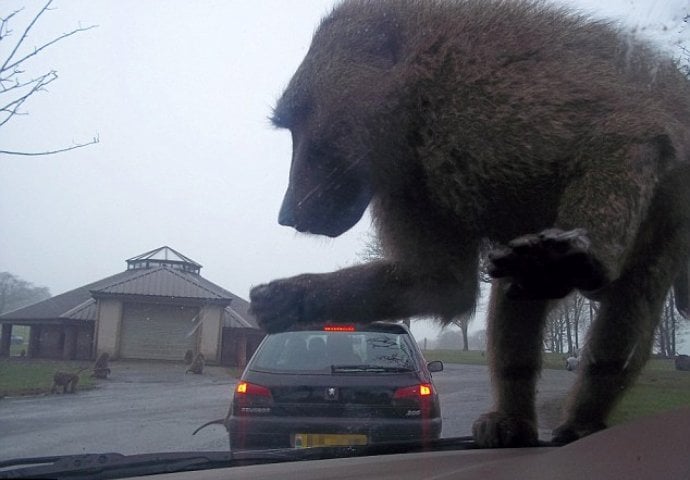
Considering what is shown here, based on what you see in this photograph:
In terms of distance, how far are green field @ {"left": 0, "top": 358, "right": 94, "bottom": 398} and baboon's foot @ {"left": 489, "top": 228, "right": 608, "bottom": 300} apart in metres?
3.88

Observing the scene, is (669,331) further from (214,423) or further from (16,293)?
(16,293)

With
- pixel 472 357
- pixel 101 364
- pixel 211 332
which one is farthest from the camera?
pixel 472 357

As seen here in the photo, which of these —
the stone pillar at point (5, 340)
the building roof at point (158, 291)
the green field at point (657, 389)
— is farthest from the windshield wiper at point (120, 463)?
the stone pillar at point (5, 340)

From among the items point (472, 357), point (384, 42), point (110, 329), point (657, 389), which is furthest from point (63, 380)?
point (657, 389)

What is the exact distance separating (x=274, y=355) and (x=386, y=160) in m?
1.85

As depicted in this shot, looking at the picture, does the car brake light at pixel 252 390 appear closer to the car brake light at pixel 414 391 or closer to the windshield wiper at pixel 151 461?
the car brake light at pixel 414 391

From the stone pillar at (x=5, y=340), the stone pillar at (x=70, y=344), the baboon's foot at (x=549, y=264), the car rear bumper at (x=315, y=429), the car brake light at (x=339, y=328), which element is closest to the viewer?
the baboon's foot at (x=549, y=264)

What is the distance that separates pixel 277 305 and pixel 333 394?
1.01m

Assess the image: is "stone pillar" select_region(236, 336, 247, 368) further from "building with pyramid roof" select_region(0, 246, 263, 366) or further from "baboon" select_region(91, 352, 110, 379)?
"baboon" select_region(91, 352, 110, 379)

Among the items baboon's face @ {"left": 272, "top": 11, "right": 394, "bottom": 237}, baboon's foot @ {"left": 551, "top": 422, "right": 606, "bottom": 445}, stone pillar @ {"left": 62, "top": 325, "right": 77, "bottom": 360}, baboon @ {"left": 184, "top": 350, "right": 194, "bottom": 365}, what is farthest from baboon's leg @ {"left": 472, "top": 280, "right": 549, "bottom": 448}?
stone pillar @ {"left": 62, "top": 325, "right": 77, "bottom": 360}

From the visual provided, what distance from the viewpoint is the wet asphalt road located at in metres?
4.02

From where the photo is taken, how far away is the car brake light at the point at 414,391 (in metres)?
4.48

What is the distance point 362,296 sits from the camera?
365 cm

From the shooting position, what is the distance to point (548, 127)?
9.38 ft
